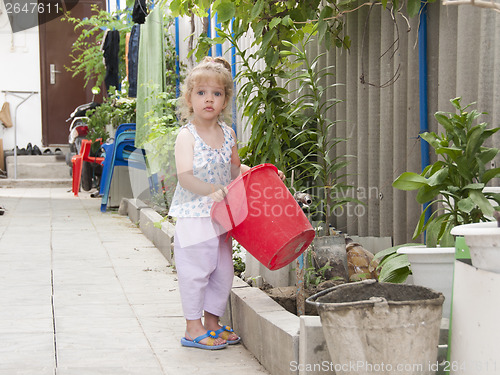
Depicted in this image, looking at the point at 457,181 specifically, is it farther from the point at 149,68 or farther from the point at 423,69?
the point at 149,68

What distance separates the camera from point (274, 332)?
9.16 ft

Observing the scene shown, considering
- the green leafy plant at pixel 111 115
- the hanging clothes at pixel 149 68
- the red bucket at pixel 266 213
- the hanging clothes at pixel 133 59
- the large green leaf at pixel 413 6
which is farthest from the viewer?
the green leafy plant at pixel 111 115

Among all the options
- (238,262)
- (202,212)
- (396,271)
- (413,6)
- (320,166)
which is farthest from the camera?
(238,262)

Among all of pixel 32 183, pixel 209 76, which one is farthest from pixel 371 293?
pixel 32 183

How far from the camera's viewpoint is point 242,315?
332 cm

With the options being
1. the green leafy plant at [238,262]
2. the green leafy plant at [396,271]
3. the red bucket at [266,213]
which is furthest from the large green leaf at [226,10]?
the green leafy plant at [396,271]

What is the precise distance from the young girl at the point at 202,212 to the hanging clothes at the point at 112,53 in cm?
684

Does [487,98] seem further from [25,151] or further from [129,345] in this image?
[25,151]

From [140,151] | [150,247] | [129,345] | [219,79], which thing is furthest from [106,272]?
[140,151]

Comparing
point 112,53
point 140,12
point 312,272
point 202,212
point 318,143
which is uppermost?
point 140,12

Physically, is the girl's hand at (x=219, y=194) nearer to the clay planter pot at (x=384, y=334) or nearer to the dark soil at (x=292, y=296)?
the dark soil at (x=292, y=296)

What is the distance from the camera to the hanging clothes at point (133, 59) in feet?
28.3

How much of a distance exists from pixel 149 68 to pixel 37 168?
6.31m

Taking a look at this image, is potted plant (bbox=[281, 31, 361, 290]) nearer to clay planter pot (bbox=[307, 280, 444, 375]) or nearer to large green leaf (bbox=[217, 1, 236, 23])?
large green leaf (bbox=[217, 1, 236, 23])
